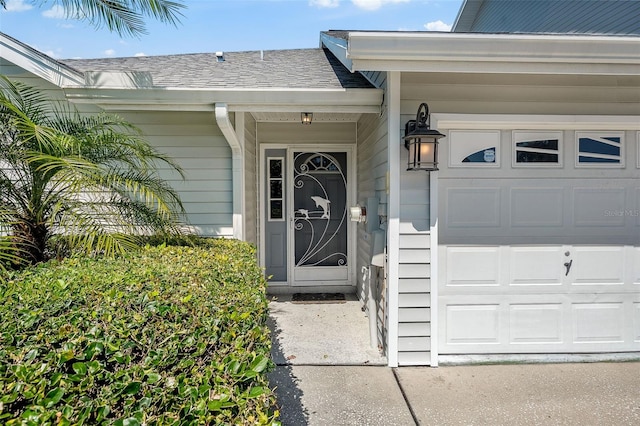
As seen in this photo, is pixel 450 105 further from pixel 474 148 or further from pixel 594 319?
pixel 594 319

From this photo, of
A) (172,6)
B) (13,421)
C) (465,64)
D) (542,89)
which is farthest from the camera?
(172,6)

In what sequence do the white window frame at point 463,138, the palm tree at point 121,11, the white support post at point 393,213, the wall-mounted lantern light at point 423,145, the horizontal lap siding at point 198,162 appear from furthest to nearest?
the horizontal lap siding at point 198,162 < the palm tree at point 121,11 < the white window frame at point 463,138 < the white support post at point 393,213 < the wall-mounted lantern light at point 423,145

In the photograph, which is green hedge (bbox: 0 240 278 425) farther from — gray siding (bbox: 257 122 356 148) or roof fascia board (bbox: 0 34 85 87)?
gray siding (bbox: 257 122 356 148)

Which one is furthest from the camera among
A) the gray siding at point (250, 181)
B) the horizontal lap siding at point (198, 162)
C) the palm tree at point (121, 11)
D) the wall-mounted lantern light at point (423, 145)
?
the gray siding at point (250, 181)

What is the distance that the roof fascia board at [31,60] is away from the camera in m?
3.74

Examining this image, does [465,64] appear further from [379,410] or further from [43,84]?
[43,84]

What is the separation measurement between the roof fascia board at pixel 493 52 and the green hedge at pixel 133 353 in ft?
6.36

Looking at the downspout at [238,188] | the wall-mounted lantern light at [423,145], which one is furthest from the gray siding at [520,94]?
the downspout at [238,188]

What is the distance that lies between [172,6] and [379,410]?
4291 millimetres

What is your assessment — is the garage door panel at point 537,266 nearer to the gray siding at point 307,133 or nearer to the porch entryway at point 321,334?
the porch entryway at point 321,334

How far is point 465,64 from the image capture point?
2.88m

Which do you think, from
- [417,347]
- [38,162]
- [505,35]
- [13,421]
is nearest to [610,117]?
[505,35]

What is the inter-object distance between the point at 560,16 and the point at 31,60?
27.2ft

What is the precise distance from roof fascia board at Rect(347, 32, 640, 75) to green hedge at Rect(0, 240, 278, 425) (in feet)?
6.36
